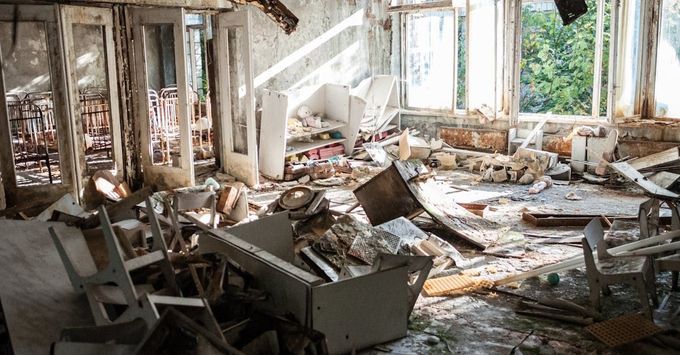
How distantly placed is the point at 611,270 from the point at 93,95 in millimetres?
11300

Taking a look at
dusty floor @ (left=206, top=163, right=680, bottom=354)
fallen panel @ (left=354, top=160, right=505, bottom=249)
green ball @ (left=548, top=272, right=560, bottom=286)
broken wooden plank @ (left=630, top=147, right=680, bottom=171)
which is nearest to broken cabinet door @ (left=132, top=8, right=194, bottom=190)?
dusty floor @ (left=206, top=163, right=680, bottom=354)

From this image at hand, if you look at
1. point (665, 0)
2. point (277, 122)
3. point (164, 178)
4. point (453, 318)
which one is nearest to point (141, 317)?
point (453, 318)

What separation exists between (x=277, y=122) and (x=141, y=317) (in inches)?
269

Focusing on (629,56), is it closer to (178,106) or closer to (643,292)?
(643,292)

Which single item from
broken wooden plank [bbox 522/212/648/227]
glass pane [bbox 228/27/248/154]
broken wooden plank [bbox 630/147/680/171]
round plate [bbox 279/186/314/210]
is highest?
glass pane [bbox 228/27/248/154]

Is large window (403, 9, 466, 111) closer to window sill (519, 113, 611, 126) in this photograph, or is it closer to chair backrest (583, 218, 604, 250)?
window sill (519, 113, 611, 126)

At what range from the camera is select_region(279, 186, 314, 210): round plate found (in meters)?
7.27

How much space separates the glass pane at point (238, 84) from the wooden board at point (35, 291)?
561 cm

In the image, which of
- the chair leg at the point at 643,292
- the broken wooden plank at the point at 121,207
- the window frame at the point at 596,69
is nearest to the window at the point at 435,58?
the window frame at the point at 596,69

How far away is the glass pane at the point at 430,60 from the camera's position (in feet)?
39.9

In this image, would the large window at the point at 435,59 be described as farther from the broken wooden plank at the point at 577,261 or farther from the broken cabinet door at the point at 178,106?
the broken wooden plank at the point at 577,261

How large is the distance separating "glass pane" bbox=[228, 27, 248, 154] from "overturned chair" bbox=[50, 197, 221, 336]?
226 inches

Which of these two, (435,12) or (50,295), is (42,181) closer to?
(50,295)

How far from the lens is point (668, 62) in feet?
32.1
